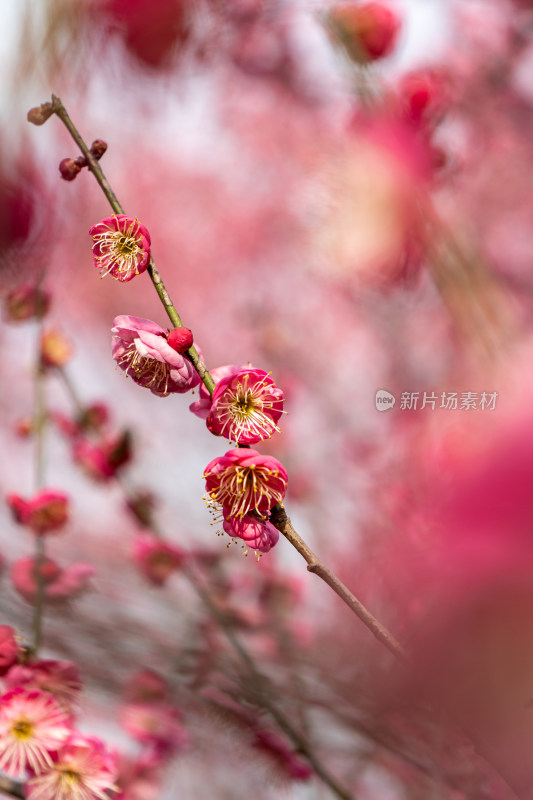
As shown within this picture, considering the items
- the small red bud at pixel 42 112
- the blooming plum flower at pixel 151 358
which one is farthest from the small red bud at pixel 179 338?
the small red bud at pixel 42 112

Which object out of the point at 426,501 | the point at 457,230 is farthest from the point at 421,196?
the point at 426,501

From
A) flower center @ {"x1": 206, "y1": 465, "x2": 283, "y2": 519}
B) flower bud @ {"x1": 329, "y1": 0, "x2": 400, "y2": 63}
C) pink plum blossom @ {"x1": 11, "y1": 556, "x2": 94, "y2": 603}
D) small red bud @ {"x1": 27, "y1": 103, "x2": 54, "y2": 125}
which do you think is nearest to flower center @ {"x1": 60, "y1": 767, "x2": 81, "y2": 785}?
pink plum blossom @ {"x1": 11, "y1": 556, "x2": 94, "y2": 603}

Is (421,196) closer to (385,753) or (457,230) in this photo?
(457,230)

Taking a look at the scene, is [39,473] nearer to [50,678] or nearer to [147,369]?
[50,678]

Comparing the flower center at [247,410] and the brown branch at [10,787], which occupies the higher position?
the flower center at [247,410]

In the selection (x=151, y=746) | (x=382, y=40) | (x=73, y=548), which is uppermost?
(x=382, y=40)

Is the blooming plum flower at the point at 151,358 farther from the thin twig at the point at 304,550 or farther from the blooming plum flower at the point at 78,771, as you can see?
the blooming plum flower at the point at 78,771
